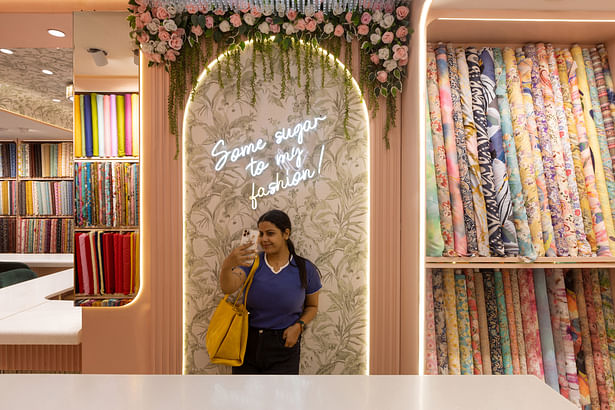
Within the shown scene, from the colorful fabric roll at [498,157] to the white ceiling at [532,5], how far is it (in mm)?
221

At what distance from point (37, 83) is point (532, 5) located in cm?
429

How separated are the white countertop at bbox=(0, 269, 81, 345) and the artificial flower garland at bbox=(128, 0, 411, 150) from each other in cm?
140

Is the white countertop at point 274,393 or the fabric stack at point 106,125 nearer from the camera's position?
the white countertop at point 274,393

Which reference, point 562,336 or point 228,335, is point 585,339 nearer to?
point 562,336

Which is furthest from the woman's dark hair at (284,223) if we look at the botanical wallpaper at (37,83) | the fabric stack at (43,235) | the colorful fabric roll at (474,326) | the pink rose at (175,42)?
the fabric stack at (43,235)

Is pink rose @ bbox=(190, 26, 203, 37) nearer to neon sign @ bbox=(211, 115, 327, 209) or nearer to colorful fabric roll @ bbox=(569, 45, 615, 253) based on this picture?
neon sign @ bbox=(211, 115, 327, 209)

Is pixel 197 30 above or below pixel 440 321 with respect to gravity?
above

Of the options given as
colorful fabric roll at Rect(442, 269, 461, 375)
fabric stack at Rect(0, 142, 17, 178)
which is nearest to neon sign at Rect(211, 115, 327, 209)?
colorful fabric roll at Rect(442, 269, 461, 375)

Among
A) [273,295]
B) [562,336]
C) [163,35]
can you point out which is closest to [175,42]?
[163,35]

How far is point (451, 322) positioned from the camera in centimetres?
171

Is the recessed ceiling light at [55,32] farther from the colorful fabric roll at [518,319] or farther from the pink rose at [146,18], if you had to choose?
the colorful fabric roll at [518,319]

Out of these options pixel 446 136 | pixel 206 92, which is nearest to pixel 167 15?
pixel 206 92

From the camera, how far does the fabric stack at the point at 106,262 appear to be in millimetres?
2047

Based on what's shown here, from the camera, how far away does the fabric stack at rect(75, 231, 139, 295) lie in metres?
2.05
